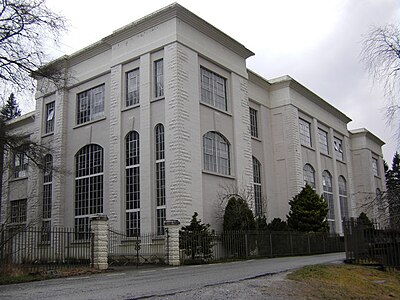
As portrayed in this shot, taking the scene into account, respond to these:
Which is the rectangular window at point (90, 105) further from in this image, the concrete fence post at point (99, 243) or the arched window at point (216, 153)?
the concrete fence post at point (99, 243)

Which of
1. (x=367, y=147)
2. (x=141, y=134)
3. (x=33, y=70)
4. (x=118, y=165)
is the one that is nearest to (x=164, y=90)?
(x=141, y=134)

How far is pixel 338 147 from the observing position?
48281mm

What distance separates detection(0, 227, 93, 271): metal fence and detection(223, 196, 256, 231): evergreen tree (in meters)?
7.58

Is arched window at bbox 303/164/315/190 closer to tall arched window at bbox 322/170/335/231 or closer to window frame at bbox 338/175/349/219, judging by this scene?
tall arched window at bbox 322/170/335/231

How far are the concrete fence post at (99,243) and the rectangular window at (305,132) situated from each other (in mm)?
23356

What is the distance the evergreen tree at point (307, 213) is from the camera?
3309cm

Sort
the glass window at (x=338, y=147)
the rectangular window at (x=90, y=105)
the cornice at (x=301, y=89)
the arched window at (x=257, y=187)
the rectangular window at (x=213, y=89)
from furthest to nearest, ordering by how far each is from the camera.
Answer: the glass window at (x=338, y=147) → the cornice at (x=301, y=89) → the arched window at (x=257, y=187) → the rectangular window at (x=90, y=105) → the rectangular window at (x=213, y=89)

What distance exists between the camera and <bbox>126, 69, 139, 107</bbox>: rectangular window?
28809 mm

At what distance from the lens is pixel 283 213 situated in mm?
36344

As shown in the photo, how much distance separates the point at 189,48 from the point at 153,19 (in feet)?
8.76

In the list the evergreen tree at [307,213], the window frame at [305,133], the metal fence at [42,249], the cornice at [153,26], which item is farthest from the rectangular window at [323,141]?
the metal fence at [42,249]

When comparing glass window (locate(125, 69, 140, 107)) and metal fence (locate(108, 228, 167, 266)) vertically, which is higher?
glass window (locate(125, 69, 140, 107))

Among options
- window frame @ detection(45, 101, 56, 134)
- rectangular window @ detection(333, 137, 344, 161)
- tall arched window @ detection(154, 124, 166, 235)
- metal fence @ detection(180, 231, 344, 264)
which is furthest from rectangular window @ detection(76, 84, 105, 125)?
rectangular window @ detection(333, 137, 344, 161)

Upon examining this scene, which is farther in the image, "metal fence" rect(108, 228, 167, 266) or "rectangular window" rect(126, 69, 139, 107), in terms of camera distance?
"rectangular window" rect(126, 69, 139, 107)
